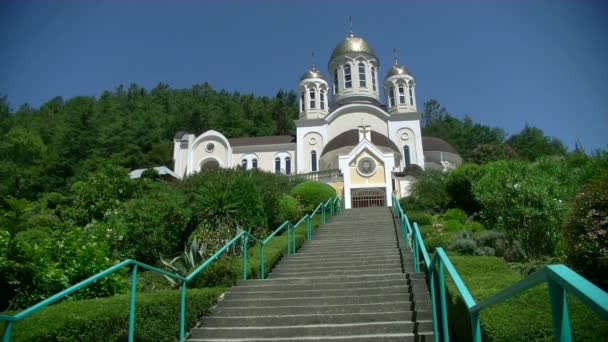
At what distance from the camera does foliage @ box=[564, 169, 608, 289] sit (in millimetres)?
8141

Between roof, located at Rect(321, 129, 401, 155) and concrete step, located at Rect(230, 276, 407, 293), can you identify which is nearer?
concrete step, located at Rect(230, 276, 407, 293)

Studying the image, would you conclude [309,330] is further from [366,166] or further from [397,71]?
[397,71]

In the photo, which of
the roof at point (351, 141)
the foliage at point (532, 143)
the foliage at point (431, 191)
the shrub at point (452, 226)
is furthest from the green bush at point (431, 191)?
the foliage at point (532, 143)

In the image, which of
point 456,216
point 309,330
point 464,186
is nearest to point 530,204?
point 456,216

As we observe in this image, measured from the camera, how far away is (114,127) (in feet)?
183

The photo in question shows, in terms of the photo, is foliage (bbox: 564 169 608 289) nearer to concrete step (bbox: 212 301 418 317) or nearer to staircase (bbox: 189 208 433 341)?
staircase (bbox: 189 208 433 341)

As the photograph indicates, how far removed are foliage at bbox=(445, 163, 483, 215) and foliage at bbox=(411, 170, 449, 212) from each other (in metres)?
0.69

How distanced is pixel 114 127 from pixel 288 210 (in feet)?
141

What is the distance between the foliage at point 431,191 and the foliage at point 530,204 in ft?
25.7

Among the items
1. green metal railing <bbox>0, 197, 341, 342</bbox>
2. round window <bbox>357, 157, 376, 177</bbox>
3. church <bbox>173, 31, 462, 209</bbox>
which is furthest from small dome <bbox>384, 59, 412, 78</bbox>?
green metal railing <bbox>0, 197, 341, 342</bbox>

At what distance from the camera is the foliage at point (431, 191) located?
25281 mm

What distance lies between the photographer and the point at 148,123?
65.0m

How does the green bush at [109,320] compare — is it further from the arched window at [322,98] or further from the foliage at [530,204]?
the arched window at [322,98]

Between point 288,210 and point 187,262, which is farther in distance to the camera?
point 288,210
